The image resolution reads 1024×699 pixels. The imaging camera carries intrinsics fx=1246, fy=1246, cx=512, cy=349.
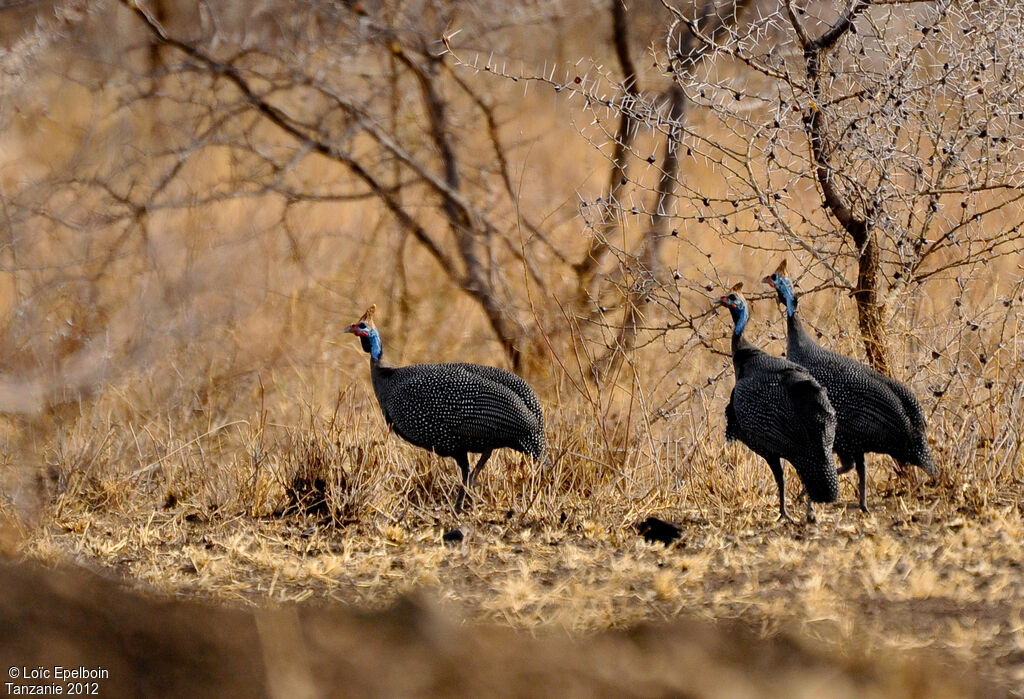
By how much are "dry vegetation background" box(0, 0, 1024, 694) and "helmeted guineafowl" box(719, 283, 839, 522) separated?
0.22m

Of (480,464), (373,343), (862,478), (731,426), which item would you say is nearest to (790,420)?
(731,426)

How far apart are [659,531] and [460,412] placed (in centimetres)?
66

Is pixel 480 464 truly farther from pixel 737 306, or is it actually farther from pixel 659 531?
pixel 737 306

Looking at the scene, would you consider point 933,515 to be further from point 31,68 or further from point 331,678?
point 31,68

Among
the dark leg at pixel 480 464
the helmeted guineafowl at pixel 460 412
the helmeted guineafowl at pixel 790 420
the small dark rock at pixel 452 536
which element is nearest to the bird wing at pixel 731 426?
the helmeted guineafowl at pixel 790 420

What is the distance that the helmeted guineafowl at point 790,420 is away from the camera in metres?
3.31

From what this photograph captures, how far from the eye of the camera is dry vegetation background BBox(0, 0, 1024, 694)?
322cm

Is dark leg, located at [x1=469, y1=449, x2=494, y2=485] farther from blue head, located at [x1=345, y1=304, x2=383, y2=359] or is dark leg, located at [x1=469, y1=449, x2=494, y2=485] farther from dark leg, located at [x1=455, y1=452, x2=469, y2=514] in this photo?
blue head, located at [x1=345, y1=304, x2=383, y2=359]

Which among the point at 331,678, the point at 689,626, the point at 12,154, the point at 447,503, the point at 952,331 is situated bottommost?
the point at 331,678

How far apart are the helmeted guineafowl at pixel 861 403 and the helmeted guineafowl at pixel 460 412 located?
2.64 feet

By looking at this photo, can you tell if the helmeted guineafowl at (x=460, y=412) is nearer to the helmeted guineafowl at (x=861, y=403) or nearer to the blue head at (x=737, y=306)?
the blue head at (x=737, y=306)

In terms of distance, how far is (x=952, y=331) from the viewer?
445 centimetres

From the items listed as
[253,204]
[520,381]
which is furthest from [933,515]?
[253,204]

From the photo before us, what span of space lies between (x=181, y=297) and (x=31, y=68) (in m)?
1.47
